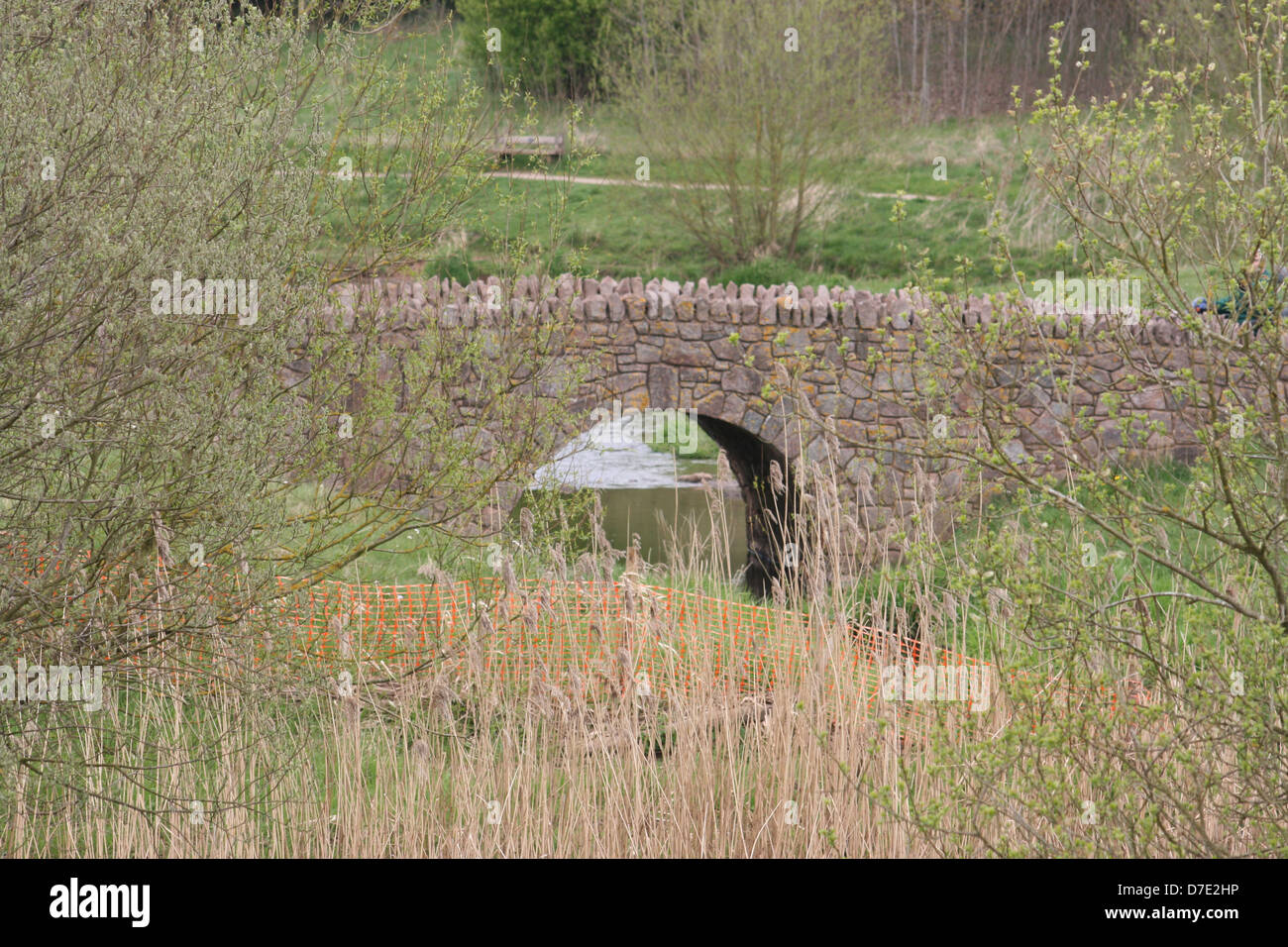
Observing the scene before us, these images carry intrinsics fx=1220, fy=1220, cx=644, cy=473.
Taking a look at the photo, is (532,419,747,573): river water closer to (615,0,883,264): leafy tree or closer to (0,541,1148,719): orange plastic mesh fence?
(615,0,883,264): leafy tree

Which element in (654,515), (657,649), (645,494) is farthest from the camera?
(645,494)

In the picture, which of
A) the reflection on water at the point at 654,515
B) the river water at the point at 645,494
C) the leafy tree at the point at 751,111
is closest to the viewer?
the river water at the point at 645,494

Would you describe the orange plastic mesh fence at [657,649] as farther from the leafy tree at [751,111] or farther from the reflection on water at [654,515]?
the leafy tree at [751,111]

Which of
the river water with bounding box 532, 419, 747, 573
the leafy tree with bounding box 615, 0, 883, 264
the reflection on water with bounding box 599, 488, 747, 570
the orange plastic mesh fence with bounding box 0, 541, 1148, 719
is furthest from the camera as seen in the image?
the leafy tree with bounding box 615, 0, 883, 264

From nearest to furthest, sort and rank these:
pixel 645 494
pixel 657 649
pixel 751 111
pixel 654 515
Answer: pixel 657 649
pixel 654 515
pixel 645 494
pixel 751 111

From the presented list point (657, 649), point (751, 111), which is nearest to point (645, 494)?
point (751, 111)

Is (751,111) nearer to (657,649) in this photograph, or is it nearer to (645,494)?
(645,494)

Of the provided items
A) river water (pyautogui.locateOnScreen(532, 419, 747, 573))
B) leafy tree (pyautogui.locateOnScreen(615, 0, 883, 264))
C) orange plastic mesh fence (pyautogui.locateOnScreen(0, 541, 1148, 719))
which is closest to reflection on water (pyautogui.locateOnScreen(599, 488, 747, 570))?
river water (pyautogui.locateOnScreen(532, 419, 747, 573))

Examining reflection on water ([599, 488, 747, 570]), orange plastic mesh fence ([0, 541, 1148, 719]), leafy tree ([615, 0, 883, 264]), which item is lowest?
reflection on water ([599, 488, 747, 570])

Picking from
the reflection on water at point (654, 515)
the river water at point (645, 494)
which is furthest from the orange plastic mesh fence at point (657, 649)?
the reflection on water at point (654, 515)

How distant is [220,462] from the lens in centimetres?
388

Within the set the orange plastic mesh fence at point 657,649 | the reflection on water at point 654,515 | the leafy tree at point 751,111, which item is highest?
the leafy tree at point 751,111

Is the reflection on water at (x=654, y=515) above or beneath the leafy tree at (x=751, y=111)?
beneath
